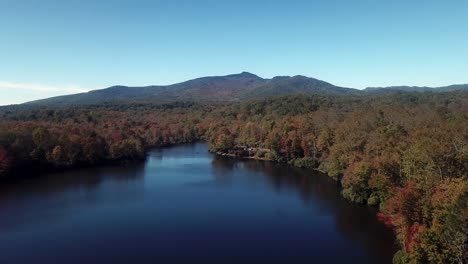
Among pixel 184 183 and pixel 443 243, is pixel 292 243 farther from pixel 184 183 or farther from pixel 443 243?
pixel 184 183

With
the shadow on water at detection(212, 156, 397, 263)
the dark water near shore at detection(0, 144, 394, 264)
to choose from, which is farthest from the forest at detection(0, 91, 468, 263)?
the dark water near shore at detection(0, 144, 394, 264)

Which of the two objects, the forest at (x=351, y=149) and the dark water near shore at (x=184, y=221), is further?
the dark water near shore at (x=184, y=221)

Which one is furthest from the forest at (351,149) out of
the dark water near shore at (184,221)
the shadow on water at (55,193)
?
the shadow on water at (55,193)

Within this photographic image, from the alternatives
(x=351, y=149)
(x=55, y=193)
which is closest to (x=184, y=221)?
(x=55, y=193)

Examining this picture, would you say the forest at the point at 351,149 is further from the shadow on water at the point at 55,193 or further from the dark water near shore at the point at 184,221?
the shadow on water at the point at 55,193

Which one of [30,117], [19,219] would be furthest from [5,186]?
[30,117]

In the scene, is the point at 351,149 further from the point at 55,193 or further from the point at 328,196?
the point at 55,193
